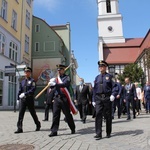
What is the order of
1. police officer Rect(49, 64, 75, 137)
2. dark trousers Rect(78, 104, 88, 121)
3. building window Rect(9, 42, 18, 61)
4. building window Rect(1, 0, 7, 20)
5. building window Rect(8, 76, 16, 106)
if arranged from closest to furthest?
1. police officer Rect(49, 64, 75, 137)
2. dark trousers Rect(78, 104, 88, 121)
3. building window Rect(1, 0, 7, 20)
4. building window Rect(8, 76, 16, 106)
5. building window Rect(9, 42, 18, 61)

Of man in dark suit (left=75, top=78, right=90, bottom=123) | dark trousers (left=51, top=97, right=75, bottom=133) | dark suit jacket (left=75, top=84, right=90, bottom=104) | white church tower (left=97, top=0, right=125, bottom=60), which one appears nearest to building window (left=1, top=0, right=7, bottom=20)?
man in dark suit (left=75, top=78, right=90, bottom=123)

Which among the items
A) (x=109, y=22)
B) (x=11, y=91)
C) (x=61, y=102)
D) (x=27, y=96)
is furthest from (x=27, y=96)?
(x=109, y=22)

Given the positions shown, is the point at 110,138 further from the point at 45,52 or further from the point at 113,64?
the point at 113,64

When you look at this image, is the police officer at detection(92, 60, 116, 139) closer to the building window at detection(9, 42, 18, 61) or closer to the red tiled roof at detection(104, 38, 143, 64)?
the building window at detection(9, 42, 18, 61)

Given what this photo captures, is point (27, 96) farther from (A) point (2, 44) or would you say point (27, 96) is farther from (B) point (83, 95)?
(A) point (2, 44)

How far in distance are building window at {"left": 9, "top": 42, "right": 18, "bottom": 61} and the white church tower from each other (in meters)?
49.8

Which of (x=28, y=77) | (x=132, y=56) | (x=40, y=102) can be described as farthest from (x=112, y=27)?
(x=28, y=77)

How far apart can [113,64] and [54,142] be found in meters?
58.7

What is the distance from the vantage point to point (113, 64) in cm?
6306

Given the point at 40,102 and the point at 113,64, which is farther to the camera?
the point at 113,64

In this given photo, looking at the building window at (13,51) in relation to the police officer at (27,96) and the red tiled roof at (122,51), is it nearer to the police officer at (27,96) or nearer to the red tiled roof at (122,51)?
the police officer at (27,96)

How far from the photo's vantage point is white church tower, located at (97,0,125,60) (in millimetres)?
76188

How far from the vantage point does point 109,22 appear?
78.4 metres

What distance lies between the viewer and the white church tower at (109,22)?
3000 inches
